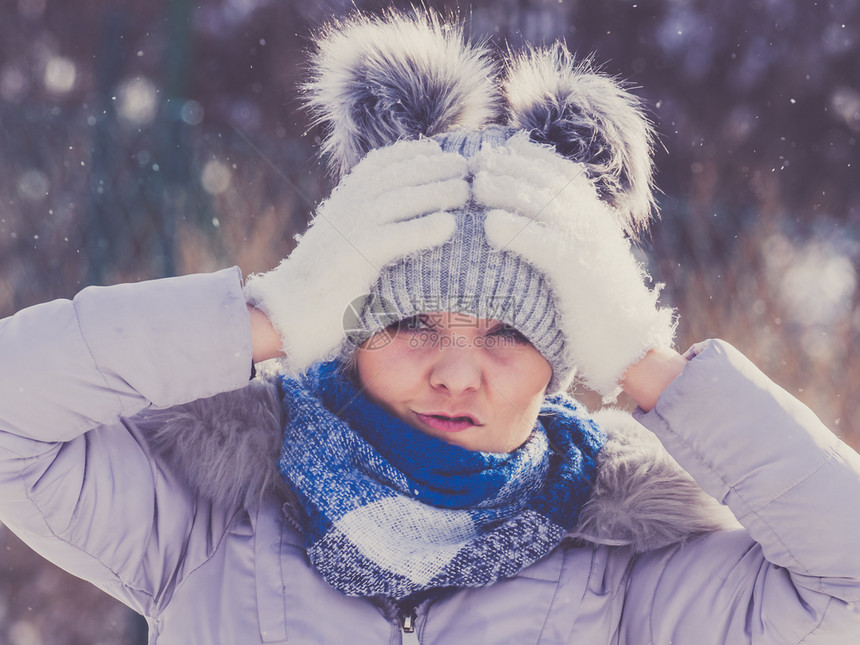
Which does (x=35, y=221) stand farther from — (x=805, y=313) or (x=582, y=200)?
(x=805, y=313)

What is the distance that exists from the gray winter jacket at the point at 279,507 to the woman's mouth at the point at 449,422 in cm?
28

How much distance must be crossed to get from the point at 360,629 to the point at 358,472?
0.89 feet

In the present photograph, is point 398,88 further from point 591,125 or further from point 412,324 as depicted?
point 412,324

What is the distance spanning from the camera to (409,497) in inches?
61.1

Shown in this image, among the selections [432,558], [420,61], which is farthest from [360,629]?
[420,61]

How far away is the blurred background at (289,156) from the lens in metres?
2.66

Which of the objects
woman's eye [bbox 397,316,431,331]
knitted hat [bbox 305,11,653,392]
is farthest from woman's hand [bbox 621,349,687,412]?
woman's eye [bbox 397,316,431,331]

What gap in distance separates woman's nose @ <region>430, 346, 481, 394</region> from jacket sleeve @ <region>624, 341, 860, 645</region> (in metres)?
0.30

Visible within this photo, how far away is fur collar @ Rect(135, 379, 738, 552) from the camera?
151 centimetres

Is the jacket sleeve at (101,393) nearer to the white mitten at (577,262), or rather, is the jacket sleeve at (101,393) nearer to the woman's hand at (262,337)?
the woman's hand at (262,337)

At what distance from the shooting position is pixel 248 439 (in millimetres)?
1565

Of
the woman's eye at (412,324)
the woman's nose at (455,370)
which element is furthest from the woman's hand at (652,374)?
the woman's eye at (412,324)

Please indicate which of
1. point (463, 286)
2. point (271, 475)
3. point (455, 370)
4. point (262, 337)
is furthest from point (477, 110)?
point (271, 475)

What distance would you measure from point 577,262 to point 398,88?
0.53 meters
